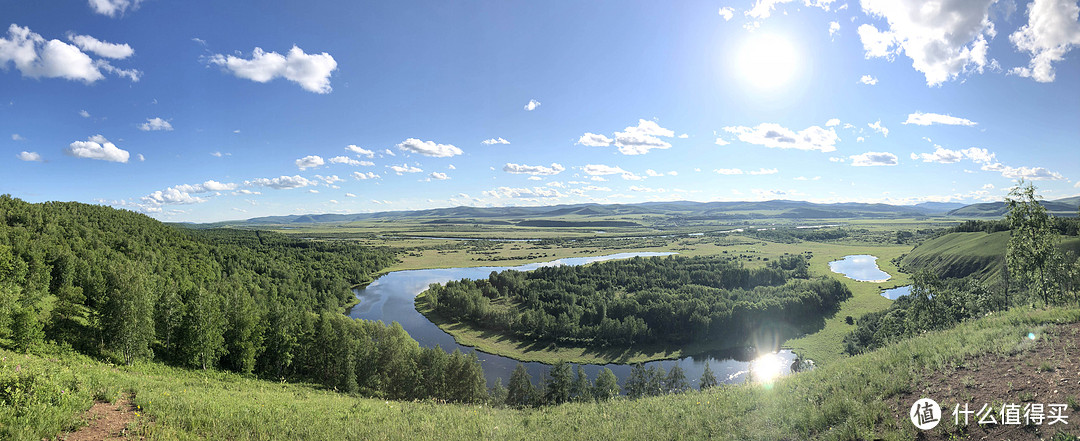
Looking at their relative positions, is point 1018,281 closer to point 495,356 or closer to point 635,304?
point 635,304

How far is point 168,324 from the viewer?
4147 cm

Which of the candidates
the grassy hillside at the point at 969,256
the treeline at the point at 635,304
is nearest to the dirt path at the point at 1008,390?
the treeline at the point at 635,304

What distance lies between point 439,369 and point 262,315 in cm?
2371

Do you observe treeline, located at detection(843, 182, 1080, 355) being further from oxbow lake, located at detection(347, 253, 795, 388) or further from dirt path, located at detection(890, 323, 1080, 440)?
oxbow lake, located at detection(347, 253, 795, 388)

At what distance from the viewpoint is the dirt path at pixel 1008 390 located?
384 inches

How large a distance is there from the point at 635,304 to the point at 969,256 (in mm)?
112266

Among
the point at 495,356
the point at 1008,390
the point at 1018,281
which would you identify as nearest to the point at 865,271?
the point at 1018,281

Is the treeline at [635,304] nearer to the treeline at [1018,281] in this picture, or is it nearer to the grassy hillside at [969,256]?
the treeline at [1018,281]

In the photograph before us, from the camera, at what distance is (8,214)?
Result: 71312 millimetres

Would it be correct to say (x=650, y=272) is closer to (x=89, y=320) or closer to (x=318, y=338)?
(x=318, y=338)

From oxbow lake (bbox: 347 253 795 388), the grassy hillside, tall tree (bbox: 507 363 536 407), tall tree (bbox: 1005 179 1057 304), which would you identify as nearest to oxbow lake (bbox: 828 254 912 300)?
the grassy hillside

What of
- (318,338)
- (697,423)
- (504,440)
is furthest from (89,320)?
(697,423)

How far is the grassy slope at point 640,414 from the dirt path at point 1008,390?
0.47m

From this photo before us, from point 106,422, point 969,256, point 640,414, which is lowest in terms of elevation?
point 969,256
